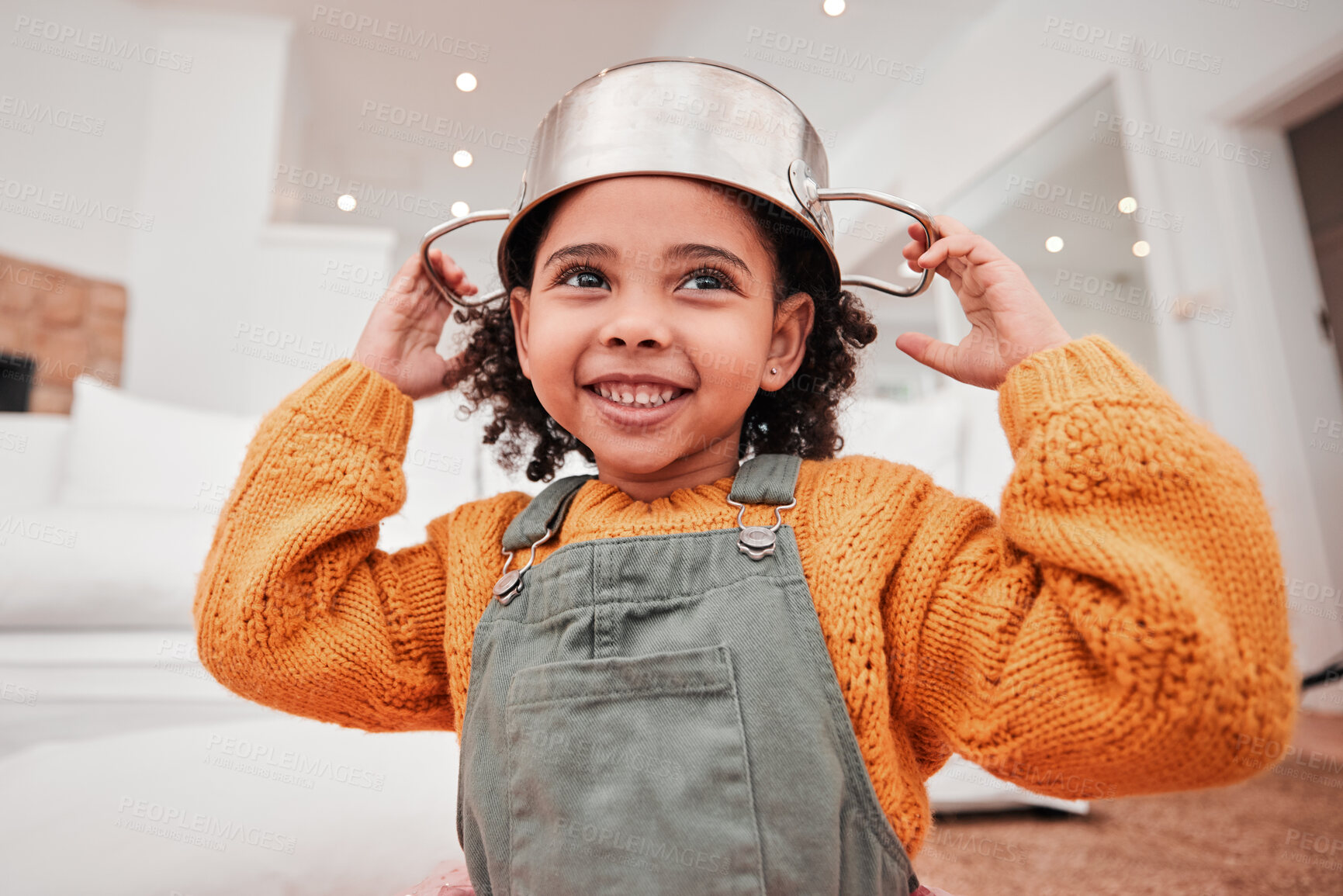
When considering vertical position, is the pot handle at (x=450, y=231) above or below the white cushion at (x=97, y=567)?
above

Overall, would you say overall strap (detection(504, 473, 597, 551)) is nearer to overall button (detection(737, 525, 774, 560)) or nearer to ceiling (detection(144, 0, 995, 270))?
overall button (detection(737, 525, 774, 560))

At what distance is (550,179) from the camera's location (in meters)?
0.70

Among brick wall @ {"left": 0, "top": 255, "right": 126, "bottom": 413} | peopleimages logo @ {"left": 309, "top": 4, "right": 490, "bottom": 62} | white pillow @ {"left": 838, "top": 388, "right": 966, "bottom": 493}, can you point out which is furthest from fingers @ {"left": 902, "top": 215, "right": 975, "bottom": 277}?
peopleimages logo @ {"left": 309, "top": 4, "right": 490, "bottom": 62}

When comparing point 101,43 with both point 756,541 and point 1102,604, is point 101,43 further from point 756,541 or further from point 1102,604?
Answer: point 1102,604

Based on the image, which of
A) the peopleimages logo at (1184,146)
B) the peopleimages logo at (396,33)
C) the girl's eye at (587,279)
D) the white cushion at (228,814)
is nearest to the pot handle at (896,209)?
the girl's eye at (587,279)

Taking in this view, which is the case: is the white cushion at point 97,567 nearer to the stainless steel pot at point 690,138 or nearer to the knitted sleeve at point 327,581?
the knitted sleeve at point 327,581

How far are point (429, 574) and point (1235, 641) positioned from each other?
2.06ft

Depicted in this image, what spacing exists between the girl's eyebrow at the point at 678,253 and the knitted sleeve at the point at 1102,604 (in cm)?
25

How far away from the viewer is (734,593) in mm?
585

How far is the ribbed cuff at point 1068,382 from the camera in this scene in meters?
0.57

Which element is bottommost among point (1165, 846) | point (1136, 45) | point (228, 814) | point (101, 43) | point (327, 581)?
point (1165, 846)

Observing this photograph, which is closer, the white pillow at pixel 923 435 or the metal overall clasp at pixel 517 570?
the metal overall clasp at pixel 517 570

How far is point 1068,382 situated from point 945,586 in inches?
7.0

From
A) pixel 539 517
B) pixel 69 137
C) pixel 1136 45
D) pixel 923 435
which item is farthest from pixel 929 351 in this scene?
pixel 69 137
